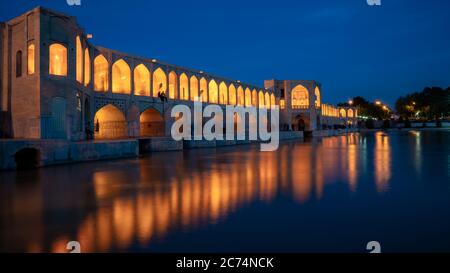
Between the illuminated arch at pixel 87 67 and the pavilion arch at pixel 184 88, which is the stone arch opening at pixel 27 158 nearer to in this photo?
the illuminated arch at pixel 87 67

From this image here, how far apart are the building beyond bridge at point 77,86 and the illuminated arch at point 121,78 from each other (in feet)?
0.19

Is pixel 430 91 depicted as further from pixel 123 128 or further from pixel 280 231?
pixel 280 231

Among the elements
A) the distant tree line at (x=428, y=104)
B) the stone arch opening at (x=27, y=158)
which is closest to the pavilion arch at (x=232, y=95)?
the stone arch opening at (x=27, y=158)

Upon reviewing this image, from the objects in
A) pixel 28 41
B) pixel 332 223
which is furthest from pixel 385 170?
pixel 28 41

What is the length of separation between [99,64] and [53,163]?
963 centimetres

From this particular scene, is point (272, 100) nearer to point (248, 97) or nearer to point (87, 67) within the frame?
point (248, 97)

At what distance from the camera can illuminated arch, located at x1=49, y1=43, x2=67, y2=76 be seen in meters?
12.3

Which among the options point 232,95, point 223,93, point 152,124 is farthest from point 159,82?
point 232,95

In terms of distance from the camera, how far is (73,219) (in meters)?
4.03

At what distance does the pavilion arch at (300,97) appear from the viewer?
132ft

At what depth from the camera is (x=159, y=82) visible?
22406mm

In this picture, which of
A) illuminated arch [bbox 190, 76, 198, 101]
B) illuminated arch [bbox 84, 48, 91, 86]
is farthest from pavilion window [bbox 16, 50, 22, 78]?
illuminated arch [bbox 190, 76, 198, 101]
